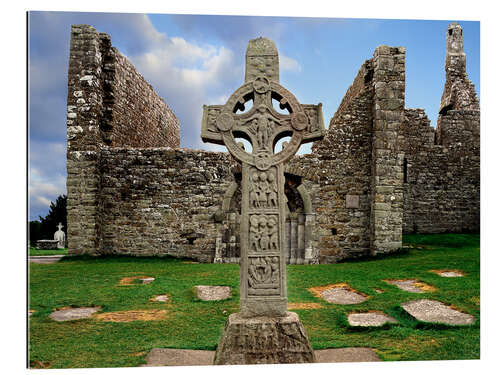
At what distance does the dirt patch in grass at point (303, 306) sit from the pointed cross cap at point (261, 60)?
2932 mm

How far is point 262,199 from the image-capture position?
332cm

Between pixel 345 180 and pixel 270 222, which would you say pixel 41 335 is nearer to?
pixel 270 222

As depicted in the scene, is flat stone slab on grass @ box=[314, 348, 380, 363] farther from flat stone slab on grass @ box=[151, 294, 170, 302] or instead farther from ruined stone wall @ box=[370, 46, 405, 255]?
ruined stone wall @ box=[370, 46, 405, 255]

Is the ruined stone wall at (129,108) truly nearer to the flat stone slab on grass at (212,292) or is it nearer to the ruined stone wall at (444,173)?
the flat stone slab on grass at (212,292)

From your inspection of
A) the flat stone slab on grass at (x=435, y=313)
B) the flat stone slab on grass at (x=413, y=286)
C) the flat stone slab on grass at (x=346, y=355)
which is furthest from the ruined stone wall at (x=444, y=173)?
the flat stone slab on grass at (x=346, y=355)

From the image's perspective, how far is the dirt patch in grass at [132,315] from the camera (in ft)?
15.1

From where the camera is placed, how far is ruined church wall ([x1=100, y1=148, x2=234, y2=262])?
955 cm

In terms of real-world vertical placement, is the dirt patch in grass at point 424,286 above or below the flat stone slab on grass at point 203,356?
above

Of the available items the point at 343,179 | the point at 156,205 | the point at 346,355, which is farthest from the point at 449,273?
the point at 156,205

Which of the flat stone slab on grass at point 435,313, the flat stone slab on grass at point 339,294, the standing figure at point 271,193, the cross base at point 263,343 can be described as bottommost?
the flat stone slab on grass at point 339,294

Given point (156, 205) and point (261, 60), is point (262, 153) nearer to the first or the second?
point (261, 60)

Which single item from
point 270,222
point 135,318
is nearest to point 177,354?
point 135,318

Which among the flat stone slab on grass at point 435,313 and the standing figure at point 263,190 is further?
the flat stone slab on grass at point 435,313

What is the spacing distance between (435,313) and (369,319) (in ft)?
2.64
